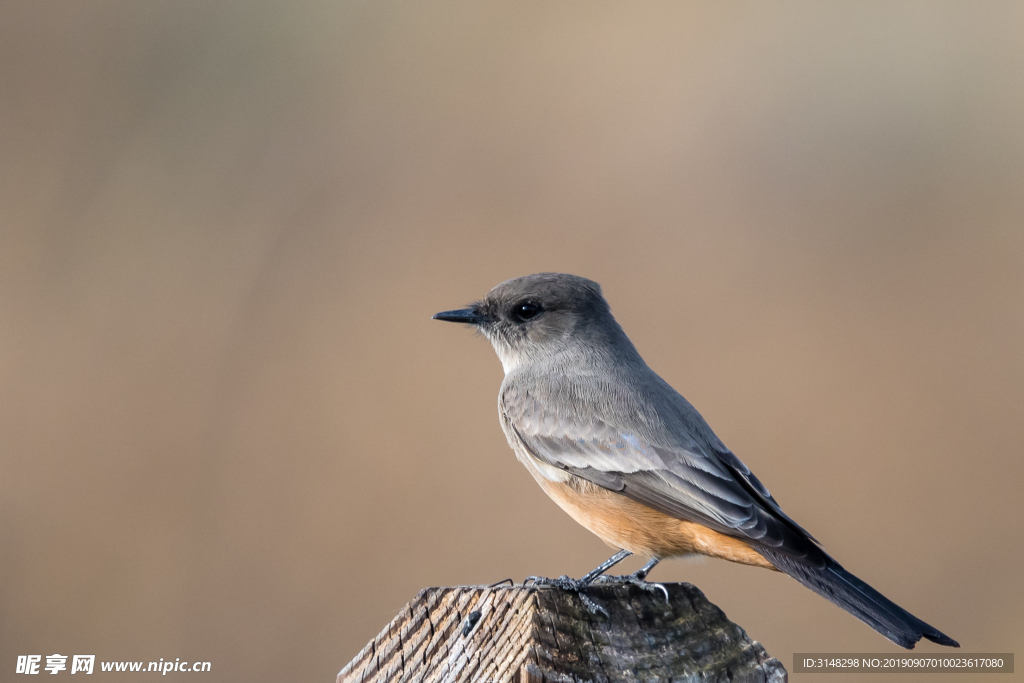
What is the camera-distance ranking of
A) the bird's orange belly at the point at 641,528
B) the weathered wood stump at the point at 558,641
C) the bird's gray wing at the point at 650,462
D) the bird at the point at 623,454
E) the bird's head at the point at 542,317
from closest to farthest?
1. the weathered wood stump at the point at 558,641
2. the bird at the point at 623,454
3. the bird's gray wing at the point at 650,462
4. the bird's orange belly at the point at 641,528
5. the bird's head at the point at 542,317

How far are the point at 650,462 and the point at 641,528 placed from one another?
31cm

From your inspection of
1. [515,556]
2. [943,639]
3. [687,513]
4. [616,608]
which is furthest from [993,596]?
[616,608]

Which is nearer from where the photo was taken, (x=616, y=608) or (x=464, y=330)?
(x=616, y=608)

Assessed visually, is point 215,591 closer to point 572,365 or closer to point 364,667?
point 572,365

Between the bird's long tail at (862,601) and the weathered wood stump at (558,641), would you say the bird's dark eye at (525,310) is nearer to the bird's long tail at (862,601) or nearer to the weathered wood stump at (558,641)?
the bird's long tail at (862,601)

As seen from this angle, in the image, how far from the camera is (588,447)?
4.64m

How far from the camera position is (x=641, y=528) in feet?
14.3

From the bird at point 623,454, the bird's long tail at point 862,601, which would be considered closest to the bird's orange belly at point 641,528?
the bird at point 623,454

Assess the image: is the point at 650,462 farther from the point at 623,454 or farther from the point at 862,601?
the point at 862,601

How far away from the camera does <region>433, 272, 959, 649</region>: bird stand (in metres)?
3.79

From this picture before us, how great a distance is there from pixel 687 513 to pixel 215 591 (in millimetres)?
4212

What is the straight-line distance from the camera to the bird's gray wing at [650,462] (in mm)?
3977

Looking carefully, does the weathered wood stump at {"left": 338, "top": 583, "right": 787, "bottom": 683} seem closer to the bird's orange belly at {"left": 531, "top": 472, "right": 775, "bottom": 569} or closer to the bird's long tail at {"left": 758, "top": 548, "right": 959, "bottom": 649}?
the bird's long tail at {"left": 758, "top": 548, "right": 959, "bottom": 649}

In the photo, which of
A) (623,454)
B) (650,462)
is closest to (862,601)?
(650,462)
